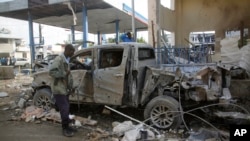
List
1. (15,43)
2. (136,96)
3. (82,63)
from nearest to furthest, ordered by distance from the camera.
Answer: (136,96)
(82,63)
(15,43)

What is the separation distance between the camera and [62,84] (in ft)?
17.5

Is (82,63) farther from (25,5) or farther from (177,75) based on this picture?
(25,5)

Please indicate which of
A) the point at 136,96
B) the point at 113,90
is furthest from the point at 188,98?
the point at 113,90

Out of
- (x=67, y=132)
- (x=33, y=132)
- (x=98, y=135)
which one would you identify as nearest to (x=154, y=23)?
(x=98, y=135)

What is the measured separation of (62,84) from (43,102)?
2034mm

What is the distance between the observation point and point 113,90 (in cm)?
598

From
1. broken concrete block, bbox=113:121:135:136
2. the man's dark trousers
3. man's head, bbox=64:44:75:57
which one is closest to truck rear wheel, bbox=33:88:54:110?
the man's dark trousers

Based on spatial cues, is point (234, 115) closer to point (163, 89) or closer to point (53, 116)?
point (163, 89)

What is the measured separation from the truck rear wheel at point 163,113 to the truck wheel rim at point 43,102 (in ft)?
9.27

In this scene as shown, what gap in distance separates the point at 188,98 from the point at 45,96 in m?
3.72

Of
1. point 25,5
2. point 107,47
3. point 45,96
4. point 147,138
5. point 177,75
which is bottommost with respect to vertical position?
point 147,138

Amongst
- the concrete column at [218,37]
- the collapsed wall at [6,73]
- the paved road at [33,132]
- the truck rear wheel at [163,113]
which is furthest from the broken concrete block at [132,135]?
the collapsed wall at [6,73]

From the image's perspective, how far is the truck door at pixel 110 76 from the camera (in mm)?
5887

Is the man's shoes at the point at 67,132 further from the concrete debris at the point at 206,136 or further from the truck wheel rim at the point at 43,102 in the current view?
the concrete debris at the point at 206,136
